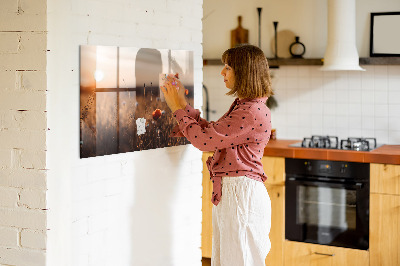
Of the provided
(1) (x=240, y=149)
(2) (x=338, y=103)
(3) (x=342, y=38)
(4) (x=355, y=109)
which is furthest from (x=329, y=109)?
(1) (x=240, y=149)

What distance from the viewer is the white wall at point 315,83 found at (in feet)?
15.4

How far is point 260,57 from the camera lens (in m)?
2.78

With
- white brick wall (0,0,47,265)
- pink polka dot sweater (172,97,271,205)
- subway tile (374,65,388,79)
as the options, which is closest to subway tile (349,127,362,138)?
subway tile (374,65,388,79)

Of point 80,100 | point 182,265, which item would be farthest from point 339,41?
point 80,100

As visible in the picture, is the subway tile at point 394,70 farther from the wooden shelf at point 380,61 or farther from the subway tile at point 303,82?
the subway tile at point 303,82

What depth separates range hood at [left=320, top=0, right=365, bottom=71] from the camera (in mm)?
4480

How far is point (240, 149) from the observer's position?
2.80 m

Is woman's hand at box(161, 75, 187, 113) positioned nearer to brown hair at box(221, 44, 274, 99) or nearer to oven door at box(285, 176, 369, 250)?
brown hair at box(221, 44, 274, 99)

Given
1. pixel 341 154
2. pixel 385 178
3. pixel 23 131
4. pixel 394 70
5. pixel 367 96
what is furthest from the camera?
pixel 367 96

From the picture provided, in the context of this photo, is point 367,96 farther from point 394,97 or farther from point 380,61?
point 380,61

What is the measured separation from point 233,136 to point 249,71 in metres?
0.31

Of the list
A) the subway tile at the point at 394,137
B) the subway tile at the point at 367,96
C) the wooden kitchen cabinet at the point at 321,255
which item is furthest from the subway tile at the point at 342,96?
the wooden kitchen cabinet at the point at 321,255

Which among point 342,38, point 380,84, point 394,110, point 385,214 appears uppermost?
point 342,38

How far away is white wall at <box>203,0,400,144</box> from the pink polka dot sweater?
7.04 ft
